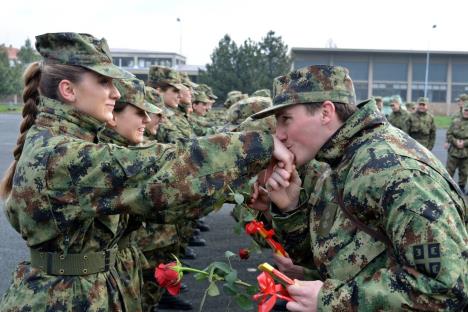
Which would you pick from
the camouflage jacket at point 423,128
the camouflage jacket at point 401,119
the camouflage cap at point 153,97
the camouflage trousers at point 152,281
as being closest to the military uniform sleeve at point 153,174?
the camouflage trousers at point 152,281

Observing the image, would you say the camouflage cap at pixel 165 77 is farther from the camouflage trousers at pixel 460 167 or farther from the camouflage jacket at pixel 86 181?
the camouflage trousers at pixel 460 167

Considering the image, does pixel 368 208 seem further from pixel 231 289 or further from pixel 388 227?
pixel 231 289

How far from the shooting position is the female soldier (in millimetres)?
2250

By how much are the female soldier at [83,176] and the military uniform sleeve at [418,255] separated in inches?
23.3

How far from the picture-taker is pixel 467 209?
243cm

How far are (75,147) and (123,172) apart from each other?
9.8 inches

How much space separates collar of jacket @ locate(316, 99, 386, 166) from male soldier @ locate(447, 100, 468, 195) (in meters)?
11.7

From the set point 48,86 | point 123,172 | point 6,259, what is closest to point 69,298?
point 123,172

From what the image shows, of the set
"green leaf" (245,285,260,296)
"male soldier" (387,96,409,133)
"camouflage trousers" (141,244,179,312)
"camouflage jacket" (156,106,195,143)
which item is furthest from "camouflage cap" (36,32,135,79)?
"male soldier" (387,96,409,133)

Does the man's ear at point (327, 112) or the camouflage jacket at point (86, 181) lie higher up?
the man's ear at point (327, 112)

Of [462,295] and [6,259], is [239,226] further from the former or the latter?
[6,259]

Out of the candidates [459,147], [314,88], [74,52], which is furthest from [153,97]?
[459,147]

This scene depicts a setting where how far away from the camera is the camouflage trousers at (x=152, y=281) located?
208 inches

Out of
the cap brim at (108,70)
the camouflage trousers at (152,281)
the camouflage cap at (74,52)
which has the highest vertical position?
the camouflage cap at (74,52)
